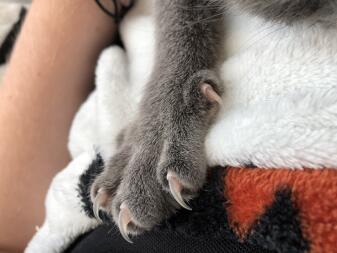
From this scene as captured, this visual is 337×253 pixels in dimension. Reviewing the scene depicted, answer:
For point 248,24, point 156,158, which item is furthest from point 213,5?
point 156,158

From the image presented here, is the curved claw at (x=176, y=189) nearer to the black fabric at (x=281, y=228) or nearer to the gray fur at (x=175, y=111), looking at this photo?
the gray fur at (x=175, y=111)

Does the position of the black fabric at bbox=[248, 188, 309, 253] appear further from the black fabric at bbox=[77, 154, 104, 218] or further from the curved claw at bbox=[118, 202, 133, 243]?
the black fabric at bbox=[77, 154, 104, 218]

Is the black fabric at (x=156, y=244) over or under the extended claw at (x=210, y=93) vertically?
under

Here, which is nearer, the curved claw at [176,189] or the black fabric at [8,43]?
the curved claw at [176,189]

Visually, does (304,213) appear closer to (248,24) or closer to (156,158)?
(156,158)

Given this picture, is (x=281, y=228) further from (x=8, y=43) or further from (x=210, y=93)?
(x=8, y=43)

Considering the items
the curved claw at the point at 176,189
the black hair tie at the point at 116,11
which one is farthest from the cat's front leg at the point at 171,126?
the black hair tie at the point at 116,11
